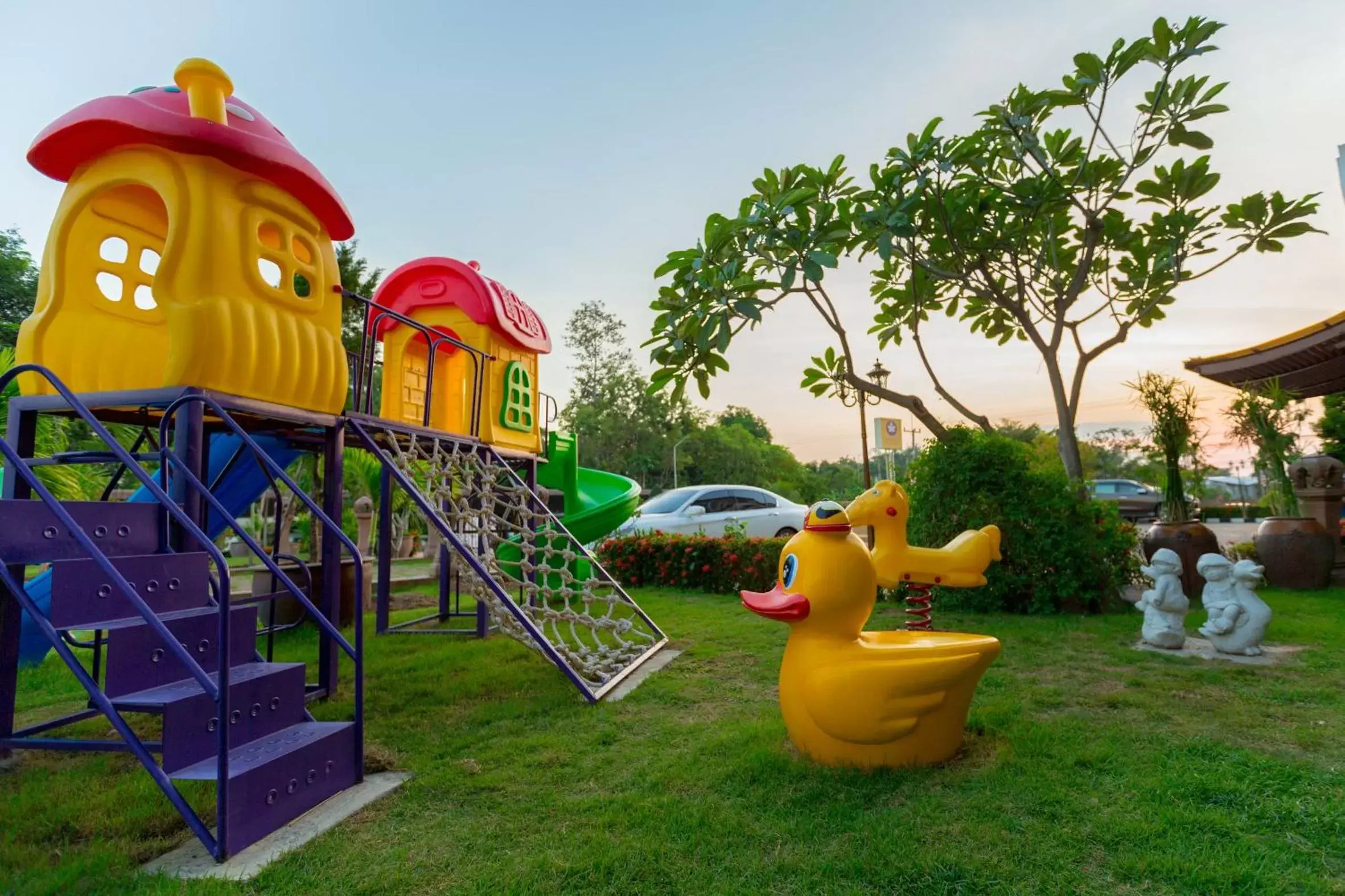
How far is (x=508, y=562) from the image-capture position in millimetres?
5891

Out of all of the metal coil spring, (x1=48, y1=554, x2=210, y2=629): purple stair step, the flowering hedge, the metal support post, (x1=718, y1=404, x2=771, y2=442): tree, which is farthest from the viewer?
(x1=718, y1=404, x2=771, y2=442): tree

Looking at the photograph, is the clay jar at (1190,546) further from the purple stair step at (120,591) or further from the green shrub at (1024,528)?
the purple stair step at (120,591)

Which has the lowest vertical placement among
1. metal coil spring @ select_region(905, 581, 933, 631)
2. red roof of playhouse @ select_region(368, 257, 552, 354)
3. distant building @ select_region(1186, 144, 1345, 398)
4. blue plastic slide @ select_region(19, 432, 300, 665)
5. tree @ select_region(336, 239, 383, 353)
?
metal coil spring @ select_region(905, 581, 933, 631)

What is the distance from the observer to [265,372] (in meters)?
4.18

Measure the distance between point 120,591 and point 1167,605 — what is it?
22.2 ft

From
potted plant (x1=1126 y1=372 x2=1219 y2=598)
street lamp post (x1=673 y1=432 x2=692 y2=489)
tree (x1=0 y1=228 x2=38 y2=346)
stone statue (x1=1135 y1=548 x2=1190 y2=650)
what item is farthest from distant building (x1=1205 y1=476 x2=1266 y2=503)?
tree (x1=0 y1=228 x2=38 y2=346)

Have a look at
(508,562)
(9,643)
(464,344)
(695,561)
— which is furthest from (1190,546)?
(9,643)

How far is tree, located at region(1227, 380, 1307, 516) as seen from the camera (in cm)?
970

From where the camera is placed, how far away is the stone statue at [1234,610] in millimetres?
5168

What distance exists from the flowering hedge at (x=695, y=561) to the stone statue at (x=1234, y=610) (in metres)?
4.82

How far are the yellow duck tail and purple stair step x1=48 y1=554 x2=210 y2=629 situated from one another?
4147 millimetres

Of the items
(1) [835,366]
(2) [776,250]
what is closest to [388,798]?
(2) [776,250]

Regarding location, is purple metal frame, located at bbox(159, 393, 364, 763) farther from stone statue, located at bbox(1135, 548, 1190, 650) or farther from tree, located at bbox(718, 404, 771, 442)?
tree, located at bbox(718, 404, 771, 442)

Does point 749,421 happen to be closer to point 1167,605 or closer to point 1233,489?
point 1233,489
